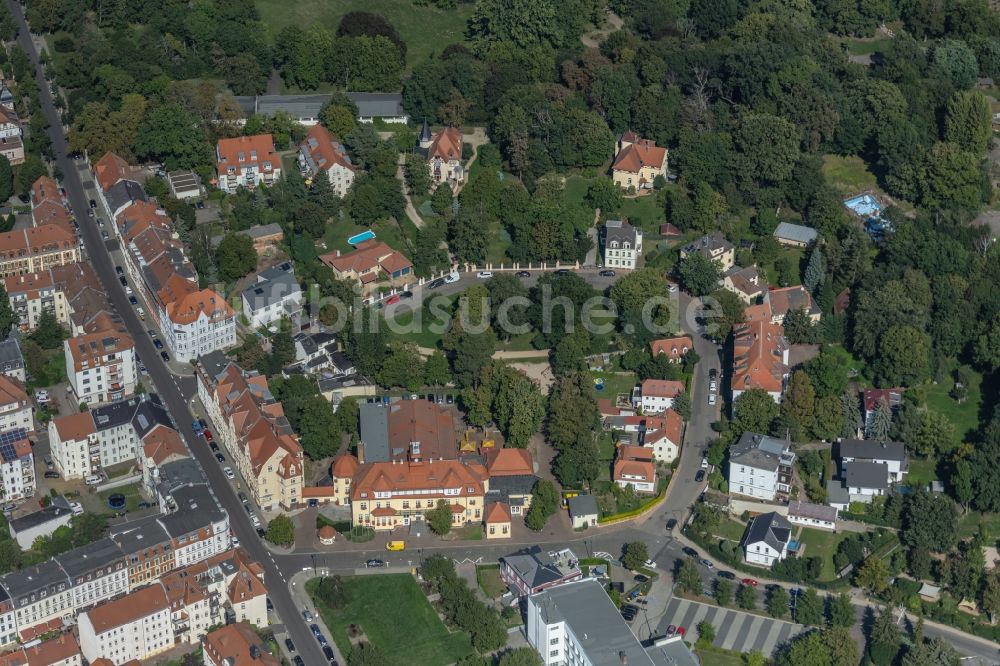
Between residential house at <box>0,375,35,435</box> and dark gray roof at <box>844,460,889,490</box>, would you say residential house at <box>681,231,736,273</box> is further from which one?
residential house at <box>0,375,35,435</box>

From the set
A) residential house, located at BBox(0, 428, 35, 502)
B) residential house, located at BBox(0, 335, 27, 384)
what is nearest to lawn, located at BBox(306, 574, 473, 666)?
residential house, located at BBox(0, 428, 35, 502)

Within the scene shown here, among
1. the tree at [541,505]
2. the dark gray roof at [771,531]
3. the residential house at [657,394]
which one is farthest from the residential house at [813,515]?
the tree at [541,505]

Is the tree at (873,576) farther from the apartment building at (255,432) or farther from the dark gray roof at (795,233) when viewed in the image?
the apartment building at (255,432)

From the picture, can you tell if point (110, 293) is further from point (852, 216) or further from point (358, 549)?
point (852, 216)

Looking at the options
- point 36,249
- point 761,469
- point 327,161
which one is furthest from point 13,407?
point 761,469

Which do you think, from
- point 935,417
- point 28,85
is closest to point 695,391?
point 935,417

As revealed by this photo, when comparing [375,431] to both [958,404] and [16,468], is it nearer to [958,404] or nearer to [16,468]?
[16,468]
